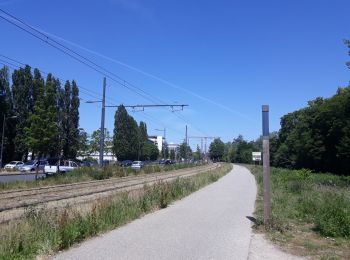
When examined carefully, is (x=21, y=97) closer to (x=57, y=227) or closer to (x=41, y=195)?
(x=41, y=195)

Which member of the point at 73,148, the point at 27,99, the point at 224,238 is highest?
the point at 27,99

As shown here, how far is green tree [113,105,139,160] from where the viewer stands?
115250mm

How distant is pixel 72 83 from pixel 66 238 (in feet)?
261

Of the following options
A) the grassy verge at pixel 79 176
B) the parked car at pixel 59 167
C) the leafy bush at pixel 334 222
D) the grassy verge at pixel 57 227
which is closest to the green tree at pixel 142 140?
the grassy verge at pixel 79 176

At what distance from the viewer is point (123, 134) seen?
11562 cm

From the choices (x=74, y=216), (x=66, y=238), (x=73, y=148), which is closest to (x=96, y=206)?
(x=74, y=216)

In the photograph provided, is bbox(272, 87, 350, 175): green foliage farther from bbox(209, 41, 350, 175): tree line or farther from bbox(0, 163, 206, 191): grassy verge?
bbox(0, 163, 206, 191): grassy verge

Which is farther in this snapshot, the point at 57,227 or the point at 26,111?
the point at 26,111

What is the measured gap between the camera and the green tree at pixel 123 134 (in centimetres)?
11525

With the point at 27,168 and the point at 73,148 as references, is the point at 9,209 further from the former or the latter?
the point at 73,148

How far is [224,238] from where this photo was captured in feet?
33.6

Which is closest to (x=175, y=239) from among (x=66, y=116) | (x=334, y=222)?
(x=334, y=222)

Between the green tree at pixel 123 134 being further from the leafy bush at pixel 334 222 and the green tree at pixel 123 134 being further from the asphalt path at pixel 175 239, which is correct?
the leafy bush at pixel 334 222

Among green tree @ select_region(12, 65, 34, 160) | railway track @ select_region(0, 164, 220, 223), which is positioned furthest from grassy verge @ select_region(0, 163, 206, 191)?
green tree @ select_region(12, 65, 34, 160)
